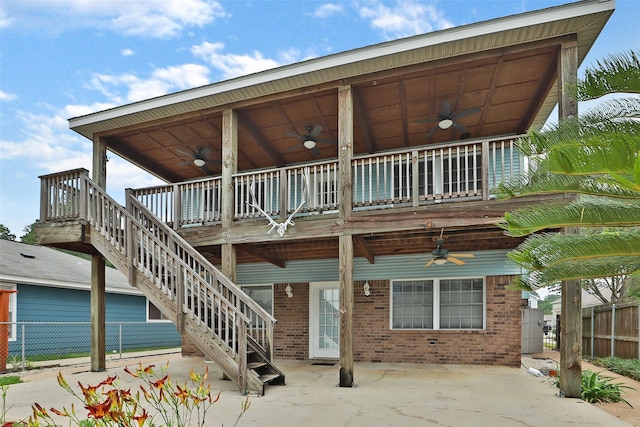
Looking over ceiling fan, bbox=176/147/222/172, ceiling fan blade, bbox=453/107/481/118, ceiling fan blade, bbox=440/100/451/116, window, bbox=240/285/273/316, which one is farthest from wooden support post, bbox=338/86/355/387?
window, bbox=240/285/273/316

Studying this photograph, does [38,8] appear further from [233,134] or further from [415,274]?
[415,274]

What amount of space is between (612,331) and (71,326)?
15570 mm

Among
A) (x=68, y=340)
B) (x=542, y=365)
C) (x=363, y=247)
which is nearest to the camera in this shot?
(x=363, y=247)

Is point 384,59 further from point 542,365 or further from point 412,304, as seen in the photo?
point 542,365

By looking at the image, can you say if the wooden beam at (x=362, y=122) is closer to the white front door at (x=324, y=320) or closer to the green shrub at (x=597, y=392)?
the white front door at (x=324, y=320)

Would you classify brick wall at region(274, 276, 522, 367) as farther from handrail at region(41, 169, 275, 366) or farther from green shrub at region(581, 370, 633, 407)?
green shrub at region(581, 370, 633, 407)

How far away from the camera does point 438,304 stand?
10.1m

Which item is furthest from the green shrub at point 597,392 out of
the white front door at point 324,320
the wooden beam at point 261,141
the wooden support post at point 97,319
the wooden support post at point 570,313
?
the wooden support post at point 97,319

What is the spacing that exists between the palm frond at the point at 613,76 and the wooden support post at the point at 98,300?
27.7 feet

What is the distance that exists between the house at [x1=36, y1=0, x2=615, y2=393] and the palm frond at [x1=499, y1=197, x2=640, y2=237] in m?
2.11

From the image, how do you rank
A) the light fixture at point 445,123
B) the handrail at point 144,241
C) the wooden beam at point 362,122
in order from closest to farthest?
Result: 1. the handrail at point 144,241
2. the wooden beam at point 362,122
3. the light fixture at point 445,123

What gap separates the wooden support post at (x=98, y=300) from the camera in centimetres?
879

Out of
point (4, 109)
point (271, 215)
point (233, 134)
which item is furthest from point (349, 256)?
point (4, 109)

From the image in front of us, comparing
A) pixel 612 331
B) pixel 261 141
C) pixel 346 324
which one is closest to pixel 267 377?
pixel 346 324
